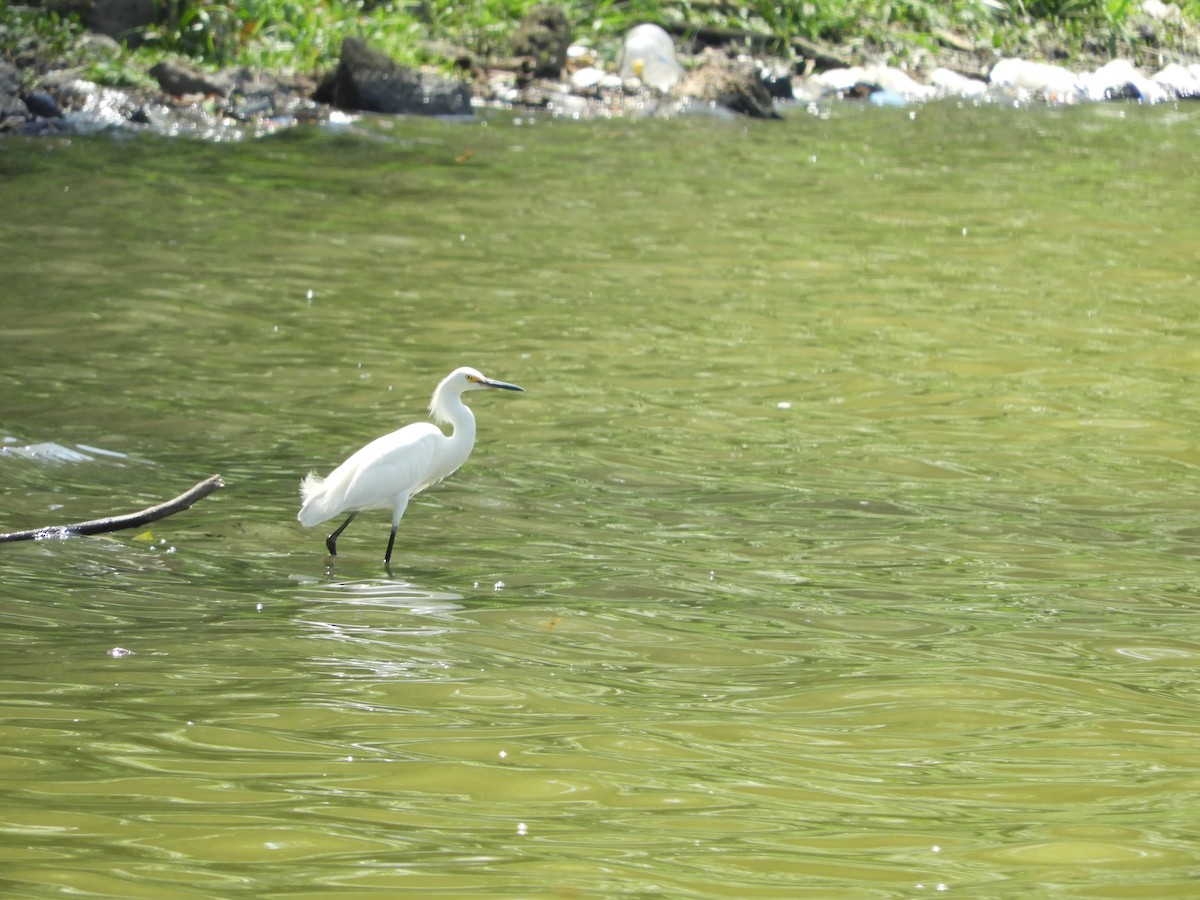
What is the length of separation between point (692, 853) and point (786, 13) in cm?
2346

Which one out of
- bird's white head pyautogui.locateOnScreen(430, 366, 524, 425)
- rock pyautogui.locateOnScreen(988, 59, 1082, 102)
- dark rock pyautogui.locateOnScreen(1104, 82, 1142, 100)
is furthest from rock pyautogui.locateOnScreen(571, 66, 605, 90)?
bird's white head pyautogui.locateOnScreen(430, 366, 524, 425)

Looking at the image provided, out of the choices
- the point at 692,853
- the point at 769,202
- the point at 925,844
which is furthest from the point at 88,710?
the point at 769,202

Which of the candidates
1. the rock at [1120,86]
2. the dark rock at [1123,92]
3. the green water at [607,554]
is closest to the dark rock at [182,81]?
the green water at [607,554]

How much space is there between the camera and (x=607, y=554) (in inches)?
230

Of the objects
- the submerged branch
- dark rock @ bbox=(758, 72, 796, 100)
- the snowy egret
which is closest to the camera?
the submerged branch

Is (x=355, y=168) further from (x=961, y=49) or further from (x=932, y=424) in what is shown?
(x=961, y=49)

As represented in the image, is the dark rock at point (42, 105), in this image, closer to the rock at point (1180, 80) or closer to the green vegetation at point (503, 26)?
the green vegetation at point (503, 26)

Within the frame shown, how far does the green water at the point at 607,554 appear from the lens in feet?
10.7

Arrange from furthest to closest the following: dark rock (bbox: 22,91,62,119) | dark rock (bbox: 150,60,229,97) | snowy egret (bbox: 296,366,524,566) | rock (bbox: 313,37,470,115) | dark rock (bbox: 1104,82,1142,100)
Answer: dark rock (bbox: 1104,82,1142,100) < rock (bbox: 313,37,470,115) < dark rock (bbox: 150,60,229,97) < dark rock (bbox: 22,91,62,119) < snowy egret (bbox: 296,366,524,566)

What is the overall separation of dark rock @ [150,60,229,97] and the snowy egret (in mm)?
12825

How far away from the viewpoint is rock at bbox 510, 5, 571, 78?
21656 millimetres

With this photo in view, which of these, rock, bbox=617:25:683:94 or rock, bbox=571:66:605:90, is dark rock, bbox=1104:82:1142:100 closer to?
rock, bbox=617:25:683:94

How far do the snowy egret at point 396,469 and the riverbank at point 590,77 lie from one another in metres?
11.3

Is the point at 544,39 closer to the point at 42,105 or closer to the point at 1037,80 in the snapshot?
the point at 42,105
